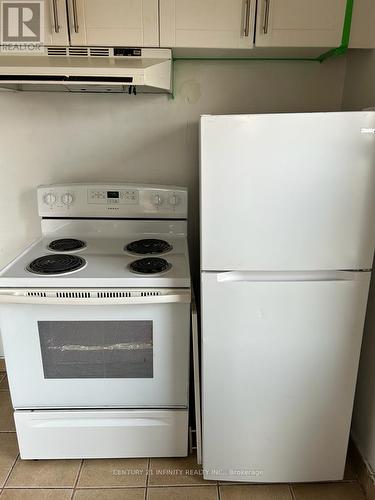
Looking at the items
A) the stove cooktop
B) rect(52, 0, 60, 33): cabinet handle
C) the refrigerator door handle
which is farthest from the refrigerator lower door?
rect(52, 0, 60, 33): cabinet handle

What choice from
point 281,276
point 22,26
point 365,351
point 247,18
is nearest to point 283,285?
point 281,276

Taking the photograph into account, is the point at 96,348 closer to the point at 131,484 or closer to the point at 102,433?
the point at 102,433

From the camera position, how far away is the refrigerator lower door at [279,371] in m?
1.43

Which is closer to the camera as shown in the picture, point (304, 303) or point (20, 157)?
point (304, 303)

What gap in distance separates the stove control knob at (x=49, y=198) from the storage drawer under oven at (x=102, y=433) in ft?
3.11

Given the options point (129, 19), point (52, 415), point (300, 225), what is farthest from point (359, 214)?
point (52, 415)

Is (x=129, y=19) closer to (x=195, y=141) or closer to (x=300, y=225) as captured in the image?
(x=195, y=141)

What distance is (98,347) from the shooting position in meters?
1.61

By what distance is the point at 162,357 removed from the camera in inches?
63.5

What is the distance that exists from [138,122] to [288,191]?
3.17 feet

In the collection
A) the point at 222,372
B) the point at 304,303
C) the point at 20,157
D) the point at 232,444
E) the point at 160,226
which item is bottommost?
the point at 232,444

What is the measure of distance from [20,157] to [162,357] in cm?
123

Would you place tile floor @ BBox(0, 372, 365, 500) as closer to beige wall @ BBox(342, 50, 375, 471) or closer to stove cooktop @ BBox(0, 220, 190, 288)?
beige wall @ BBox(342, 50, 375, 471)

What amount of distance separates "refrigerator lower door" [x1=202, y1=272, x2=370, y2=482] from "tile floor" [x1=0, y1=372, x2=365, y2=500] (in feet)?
0.19
